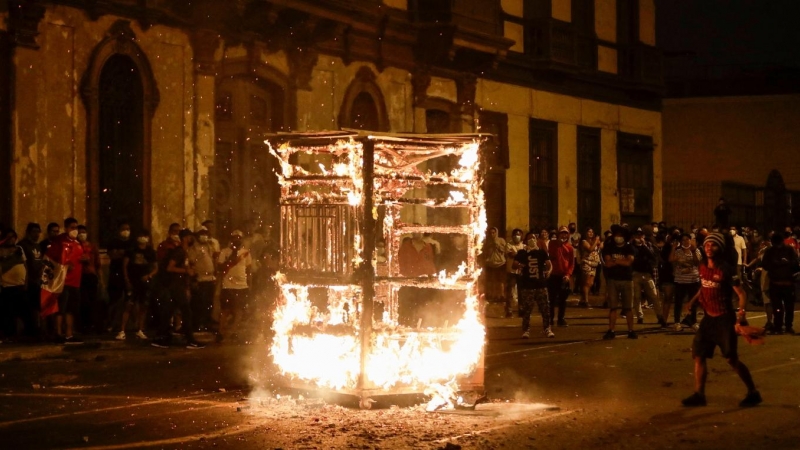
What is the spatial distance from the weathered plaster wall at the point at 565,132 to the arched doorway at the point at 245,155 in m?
6.70

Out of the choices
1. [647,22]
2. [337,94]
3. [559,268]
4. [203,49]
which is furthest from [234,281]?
[647,22]

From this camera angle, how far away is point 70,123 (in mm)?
17281

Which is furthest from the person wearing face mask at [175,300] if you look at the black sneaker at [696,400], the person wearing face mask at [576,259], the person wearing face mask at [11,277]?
the person wearing face mask at [576,259]

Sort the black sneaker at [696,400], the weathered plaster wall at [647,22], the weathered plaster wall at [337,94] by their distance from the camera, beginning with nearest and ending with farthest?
the black sneaker at [696,400]
the weathered plaster wall at [337,94]
the weathered plaster wall at [647,22]

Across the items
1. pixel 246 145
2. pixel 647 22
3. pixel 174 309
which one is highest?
pixel 647 22

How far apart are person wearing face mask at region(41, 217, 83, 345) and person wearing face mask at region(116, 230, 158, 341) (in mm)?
762

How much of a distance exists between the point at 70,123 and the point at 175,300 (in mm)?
3407

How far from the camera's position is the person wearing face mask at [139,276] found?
16.5 m

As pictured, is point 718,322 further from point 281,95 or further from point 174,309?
point 281,95

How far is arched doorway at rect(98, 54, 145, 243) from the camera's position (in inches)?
712

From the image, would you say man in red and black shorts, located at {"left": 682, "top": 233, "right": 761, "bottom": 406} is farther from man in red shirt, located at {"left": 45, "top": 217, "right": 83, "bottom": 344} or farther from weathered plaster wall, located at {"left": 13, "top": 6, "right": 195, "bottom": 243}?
weathered plaster wall, located at {"left": 13, "top": 6, "right": 195, "bottom": 243}

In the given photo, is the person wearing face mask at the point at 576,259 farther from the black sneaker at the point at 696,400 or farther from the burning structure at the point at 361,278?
the burning structure at the point at 361,278

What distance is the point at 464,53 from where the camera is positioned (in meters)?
25.6

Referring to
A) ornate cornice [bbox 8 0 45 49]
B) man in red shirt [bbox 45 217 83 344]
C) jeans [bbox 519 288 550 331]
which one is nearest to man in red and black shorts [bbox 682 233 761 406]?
jeans [bbox 519 288 550 331]
